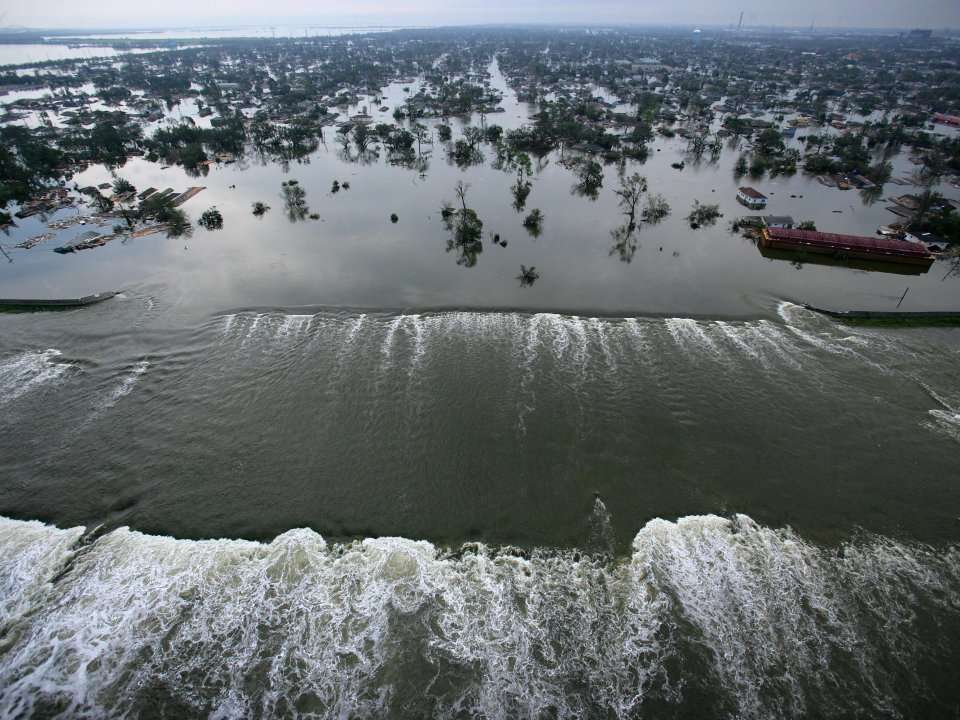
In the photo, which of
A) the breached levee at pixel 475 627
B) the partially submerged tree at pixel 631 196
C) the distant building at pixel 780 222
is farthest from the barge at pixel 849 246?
the breached levee at pixel 475 627

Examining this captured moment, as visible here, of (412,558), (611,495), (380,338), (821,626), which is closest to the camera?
(821,626)

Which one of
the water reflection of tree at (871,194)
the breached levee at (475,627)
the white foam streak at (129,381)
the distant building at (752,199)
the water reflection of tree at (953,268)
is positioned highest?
the distant building at (752,199)

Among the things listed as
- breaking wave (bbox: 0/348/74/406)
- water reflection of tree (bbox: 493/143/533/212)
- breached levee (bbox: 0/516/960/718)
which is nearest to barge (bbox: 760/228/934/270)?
water reflection of tree (bbox: 493/143/533/212)

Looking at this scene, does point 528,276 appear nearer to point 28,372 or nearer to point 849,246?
point 849,246

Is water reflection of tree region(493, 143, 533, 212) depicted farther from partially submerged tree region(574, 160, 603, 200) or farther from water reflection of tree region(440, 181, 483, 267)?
water reflection of tree region(440, 181, 483, 267)

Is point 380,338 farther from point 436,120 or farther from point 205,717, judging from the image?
point 436,120

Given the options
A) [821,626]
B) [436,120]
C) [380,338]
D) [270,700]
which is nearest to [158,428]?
[380,338]

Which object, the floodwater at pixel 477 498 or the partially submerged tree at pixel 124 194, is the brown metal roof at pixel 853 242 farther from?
the partially submerged tree at pixel 124 194
